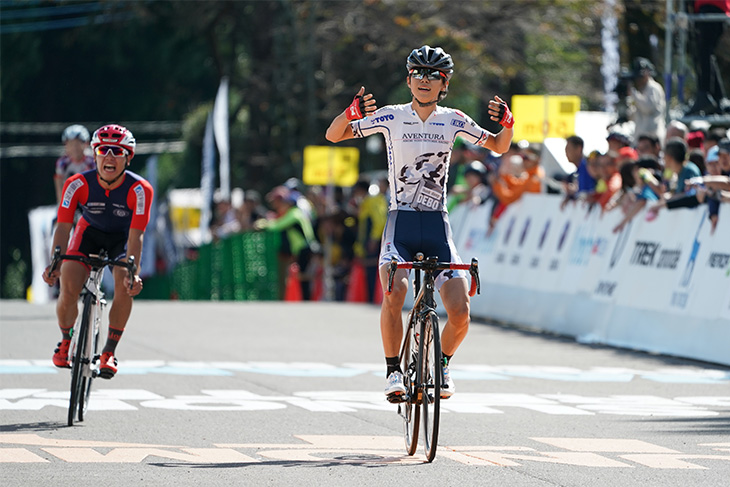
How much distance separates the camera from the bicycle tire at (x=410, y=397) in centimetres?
866

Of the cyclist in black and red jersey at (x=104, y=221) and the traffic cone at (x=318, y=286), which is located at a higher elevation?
the cyclist in black and red jersey at (x=104, y=221)

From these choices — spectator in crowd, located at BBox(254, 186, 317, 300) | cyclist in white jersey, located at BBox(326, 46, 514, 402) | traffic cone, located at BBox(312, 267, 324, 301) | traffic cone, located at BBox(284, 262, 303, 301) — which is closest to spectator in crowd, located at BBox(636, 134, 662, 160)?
cyclist in white jersey, located at BBox(326, 46, 514, 402)

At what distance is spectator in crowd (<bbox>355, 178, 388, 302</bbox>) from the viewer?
24.0m

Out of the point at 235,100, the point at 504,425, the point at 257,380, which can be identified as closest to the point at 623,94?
the point at 257,380

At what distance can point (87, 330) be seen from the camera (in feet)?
33.6

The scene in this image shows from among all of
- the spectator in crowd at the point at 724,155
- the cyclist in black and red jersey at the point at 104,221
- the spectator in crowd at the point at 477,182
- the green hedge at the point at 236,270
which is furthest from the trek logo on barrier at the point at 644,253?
the green hedge at the point at 236,270

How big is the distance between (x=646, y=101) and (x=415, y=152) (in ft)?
32.3

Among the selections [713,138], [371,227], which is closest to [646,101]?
[713,138]

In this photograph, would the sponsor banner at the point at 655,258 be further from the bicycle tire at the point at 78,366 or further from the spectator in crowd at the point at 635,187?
the bicycle tire at the point at 78,366

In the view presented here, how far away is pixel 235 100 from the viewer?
51719mm

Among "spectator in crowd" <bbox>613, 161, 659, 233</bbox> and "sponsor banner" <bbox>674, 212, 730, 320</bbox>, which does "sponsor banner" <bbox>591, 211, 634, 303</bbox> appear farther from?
"sponsor banner" <bbox>674, 212, 730, 320</bbox>

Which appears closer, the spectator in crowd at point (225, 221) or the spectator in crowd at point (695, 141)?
the spectator in crowd at point (695, 141)

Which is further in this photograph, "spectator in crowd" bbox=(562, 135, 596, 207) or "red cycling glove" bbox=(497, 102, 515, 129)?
"spectator in crowd" bbox=(562, 135, 596, 207)

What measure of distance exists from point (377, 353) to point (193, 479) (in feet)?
25.9
